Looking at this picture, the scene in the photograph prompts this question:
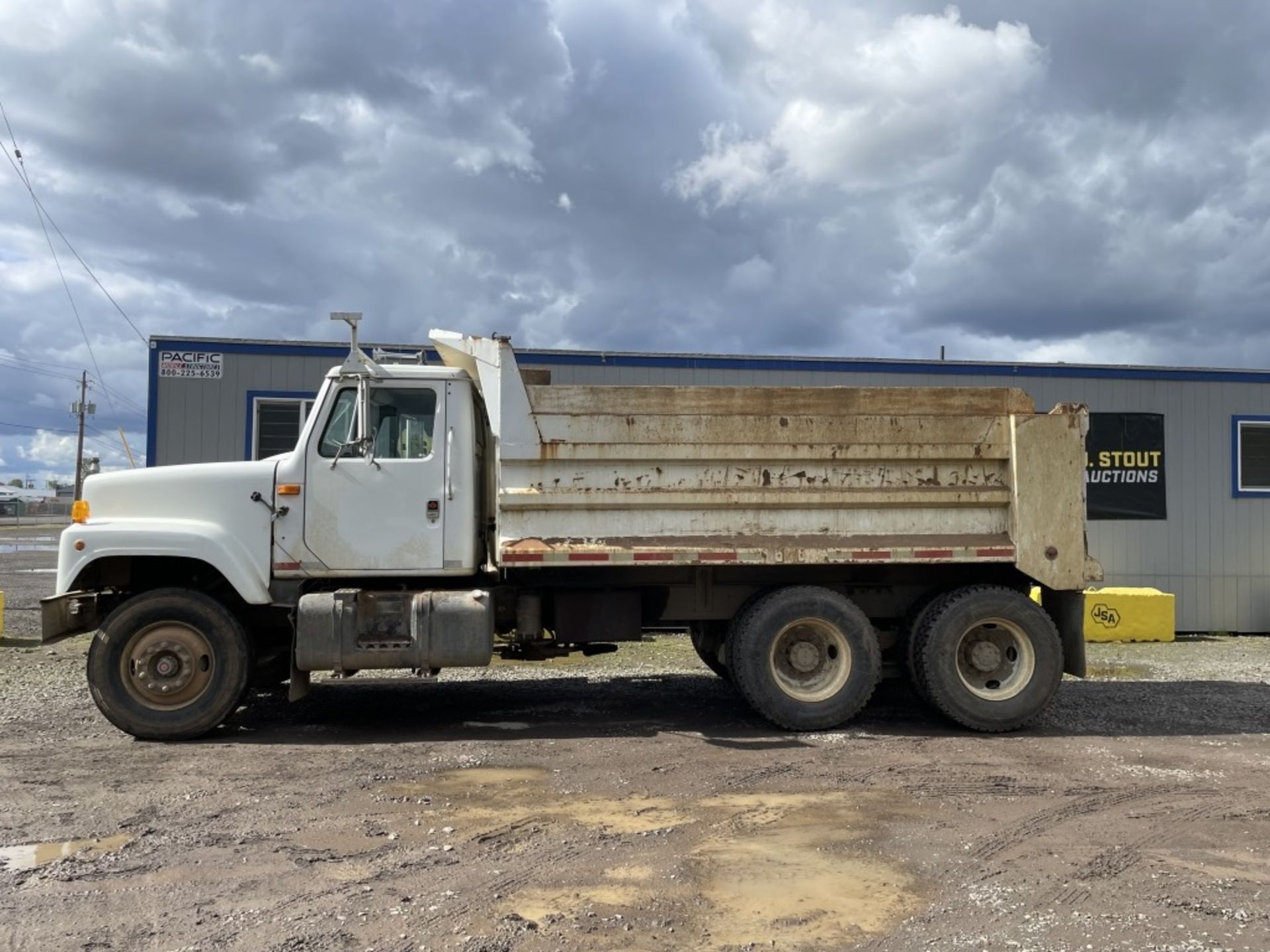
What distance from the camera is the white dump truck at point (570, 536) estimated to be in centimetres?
682

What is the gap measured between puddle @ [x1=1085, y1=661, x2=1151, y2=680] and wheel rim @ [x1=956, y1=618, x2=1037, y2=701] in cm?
307

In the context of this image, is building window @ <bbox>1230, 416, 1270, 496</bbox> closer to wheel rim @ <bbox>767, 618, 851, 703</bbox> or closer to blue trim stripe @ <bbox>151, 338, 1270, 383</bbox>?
blue trim stripe @ <bbox>151, 338, 1270, 383</bbox>

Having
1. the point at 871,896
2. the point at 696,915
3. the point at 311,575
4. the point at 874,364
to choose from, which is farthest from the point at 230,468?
the point at 874,364

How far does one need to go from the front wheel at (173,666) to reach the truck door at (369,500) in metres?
0.93

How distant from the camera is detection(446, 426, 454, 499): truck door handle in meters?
7.08

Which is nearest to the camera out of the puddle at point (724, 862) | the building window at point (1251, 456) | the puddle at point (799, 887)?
the puddle at point (799, 887)

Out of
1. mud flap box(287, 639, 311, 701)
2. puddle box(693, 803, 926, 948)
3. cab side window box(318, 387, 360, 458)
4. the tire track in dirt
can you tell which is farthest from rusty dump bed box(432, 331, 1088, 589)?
puddle box(693, 803, 926, 948)

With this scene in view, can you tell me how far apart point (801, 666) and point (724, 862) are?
2.95 m

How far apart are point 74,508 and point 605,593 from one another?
399cm

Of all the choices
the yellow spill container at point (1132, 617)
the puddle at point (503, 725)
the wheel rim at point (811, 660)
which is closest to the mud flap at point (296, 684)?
the puddle at point (503, 725)

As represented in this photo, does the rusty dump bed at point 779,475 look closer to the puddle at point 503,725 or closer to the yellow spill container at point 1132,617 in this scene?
the puddle at point 503,725

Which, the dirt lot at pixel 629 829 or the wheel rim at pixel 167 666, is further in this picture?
the wheel rim at pixel 167 666

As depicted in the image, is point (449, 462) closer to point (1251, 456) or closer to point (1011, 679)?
point (1011, 679)

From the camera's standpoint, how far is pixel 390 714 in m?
7.97
